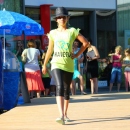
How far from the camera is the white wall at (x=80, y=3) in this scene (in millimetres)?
18631

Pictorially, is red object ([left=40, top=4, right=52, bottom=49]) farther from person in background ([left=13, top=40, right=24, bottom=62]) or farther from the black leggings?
the black leggings

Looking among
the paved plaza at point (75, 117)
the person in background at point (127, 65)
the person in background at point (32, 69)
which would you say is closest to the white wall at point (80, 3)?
the person in background at point (127, 65)

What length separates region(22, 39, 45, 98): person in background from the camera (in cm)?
1541

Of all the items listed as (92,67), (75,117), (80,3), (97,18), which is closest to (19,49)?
(92,67)

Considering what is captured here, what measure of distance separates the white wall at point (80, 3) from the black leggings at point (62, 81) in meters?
9.58

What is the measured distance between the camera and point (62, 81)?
29.8 feet

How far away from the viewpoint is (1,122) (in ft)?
30.7

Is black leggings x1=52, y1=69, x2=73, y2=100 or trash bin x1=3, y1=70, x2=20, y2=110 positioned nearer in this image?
black leggings x1=52, y1=69, x2=73, y2=100

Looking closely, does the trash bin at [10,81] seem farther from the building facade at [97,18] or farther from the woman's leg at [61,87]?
the building facade at [97,18]

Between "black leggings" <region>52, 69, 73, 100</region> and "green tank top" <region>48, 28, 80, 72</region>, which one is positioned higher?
"green tank top" <region>48, 28, 80, 72</region>

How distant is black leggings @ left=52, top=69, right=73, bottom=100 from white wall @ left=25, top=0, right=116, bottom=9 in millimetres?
9581

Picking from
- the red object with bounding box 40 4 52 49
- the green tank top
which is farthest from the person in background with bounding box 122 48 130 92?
the green tank top

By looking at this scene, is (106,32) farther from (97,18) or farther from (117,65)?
(117,65)

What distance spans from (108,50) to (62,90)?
11902 mm
